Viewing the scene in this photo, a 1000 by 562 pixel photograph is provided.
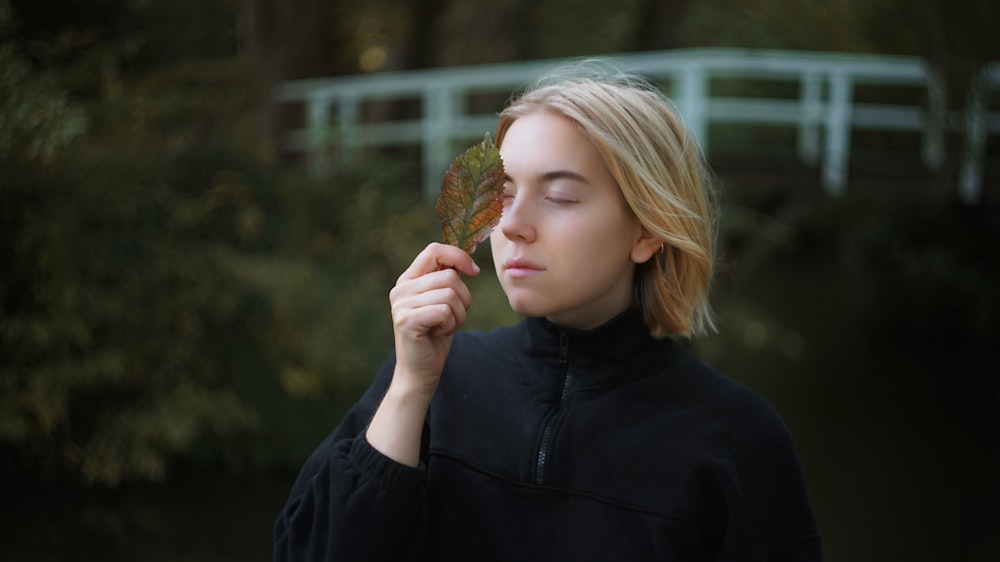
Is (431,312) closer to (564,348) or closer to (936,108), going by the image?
(564,348)

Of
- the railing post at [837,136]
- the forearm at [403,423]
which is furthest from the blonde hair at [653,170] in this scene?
the railing post at [837,136]

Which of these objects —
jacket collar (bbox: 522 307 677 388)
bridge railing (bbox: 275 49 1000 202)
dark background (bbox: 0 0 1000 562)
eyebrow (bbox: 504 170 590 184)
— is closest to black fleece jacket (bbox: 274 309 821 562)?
jacket collar (bbox: 522 307 677 388)

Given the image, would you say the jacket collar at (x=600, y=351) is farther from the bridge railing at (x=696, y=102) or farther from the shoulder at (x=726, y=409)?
the bridge railing at (x=696, y=102)

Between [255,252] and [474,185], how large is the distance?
4787mm

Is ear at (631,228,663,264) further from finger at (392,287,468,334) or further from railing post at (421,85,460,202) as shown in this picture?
railing post at (421,85,460,202)

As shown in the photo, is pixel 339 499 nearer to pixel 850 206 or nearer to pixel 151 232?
pixel 151 232

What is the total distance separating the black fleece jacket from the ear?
91 millimetres

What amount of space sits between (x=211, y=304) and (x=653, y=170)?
445cm

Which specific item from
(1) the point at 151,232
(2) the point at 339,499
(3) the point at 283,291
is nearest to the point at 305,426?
(3) the point at 283,291

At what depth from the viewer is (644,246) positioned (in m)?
1.52

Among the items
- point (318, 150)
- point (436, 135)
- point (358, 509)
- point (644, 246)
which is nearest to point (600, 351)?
point (644, 246)

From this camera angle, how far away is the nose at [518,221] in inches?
54.7

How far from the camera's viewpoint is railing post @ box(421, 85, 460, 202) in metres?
8.01

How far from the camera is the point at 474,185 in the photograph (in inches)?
52.1
